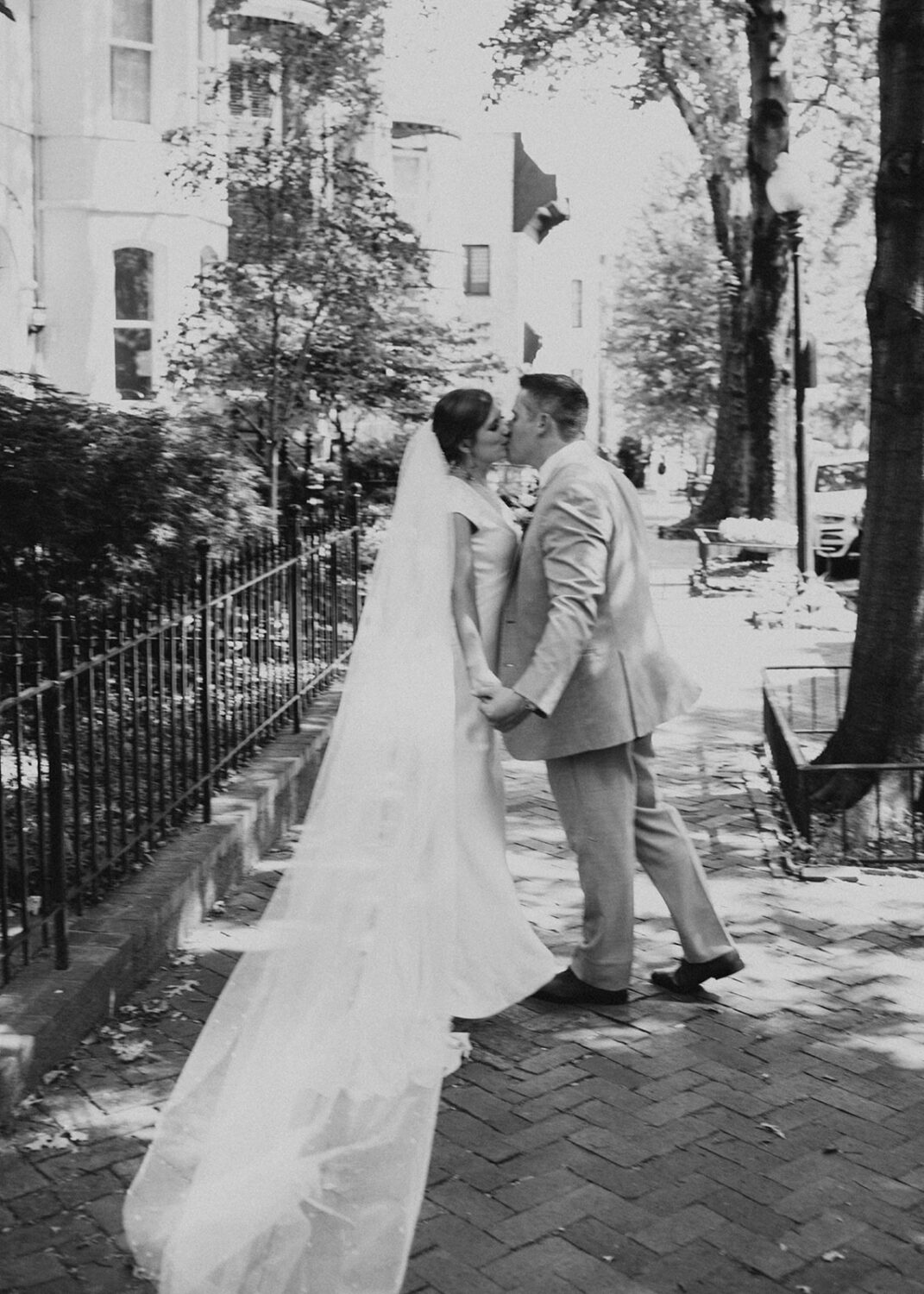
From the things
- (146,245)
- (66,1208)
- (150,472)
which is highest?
(146,245)

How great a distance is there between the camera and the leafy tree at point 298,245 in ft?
45.8

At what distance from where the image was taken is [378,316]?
14.7m

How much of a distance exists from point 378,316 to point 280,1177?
38.4 feet

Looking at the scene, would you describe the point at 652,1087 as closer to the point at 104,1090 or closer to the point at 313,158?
the point at 104,1090

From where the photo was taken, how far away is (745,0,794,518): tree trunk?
19.4 metres

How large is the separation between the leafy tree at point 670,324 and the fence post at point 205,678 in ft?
116

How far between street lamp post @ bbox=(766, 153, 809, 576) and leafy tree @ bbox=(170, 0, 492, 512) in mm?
4167

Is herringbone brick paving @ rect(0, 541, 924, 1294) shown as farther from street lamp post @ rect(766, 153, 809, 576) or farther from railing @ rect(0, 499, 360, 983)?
street lamp post @ rect(766, 153, 809, 576)

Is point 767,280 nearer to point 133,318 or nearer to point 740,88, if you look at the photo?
point 740,88

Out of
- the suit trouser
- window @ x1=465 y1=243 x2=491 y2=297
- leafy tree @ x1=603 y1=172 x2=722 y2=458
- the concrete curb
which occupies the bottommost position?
the concrete curb

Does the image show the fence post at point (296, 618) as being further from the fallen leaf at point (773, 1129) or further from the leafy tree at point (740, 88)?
the leafy tree at point (740, 88)

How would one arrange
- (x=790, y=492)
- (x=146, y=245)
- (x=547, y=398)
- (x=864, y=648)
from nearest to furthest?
1. (x=547, y=398)
2. (x=864, y=648)
3. (x=146, y=245)
4. (x=790, y=492)

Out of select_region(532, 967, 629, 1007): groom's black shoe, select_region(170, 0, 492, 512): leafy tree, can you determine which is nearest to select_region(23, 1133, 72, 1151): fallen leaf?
select_region(532, 967, 629, 1007): groom's black shoe

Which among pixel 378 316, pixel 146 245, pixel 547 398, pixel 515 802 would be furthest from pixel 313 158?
pixel 547 398
